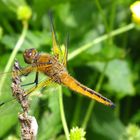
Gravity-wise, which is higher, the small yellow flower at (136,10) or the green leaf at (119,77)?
the small yellow flower at (136,10)

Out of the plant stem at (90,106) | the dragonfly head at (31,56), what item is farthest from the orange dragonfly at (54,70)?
the plant stem at (90,106)

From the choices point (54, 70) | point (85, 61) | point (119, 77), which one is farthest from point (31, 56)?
point (119, 77)

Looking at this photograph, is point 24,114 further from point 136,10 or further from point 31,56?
point 136,10

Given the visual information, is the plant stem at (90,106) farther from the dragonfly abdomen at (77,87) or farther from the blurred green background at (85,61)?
the dragonfly abdomen at (77,87)

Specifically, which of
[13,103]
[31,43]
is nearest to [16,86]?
[13,103]

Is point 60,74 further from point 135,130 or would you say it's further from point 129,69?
point 129,69

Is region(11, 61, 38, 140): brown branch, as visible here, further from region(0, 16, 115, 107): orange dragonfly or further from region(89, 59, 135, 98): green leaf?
region(89, 59, 135, 98): green leaf
